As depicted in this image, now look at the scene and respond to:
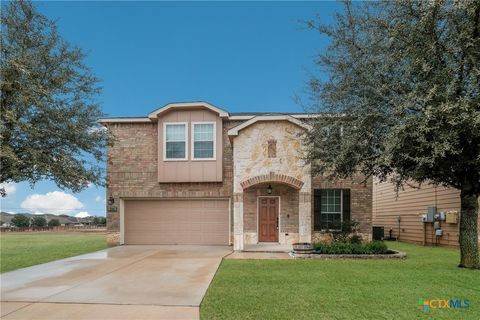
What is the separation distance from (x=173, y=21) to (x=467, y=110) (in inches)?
421

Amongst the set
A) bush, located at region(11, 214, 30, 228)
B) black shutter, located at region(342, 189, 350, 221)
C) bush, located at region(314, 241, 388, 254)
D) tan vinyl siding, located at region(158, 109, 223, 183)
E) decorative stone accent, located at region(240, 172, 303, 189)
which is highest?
tan vinyl siding, located at region(158, 109, 223, 183)

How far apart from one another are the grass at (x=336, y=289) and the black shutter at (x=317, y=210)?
13.5ft

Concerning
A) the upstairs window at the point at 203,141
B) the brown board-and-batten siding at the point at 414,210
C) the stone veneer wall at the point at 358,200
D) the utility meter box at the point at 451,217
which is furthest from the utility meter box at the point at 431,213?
the upstairs window at the point at 203,141

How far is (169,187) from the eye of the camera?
15.6 meters

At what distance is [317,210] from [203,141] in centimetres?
580

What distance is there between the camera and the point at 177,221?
15758 mm

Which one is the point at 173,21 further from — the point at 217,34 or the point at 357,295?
the point at 357,295

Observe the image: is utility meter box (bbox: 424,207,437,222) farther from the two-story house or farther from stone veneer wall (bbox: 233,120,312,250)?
stone veneer wall (bbox: 233,120,312,250)

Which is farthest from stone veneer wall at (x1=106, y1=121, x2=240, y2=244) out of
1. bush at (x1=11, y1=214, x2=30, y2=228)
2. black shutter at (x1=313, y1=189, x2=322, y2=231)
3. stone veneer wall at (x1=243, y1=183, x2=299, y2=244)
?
bush at (x1=11, y1=214, x2=30, y2=228)

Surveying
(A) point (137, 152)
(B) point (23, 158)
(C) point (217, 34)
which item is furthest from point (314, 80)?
(A) point (137, 152)

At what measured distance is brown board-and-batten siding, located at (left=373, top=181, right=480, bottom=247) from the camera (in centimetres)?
1504

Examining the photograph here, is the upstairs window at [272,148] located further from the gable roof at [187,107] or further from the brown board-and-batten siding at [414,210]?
the brown board-and-batten siding at [414,210]

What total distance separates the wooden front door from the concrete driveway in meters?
3.82

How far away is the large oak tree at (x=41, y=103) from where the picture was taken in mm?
7441
